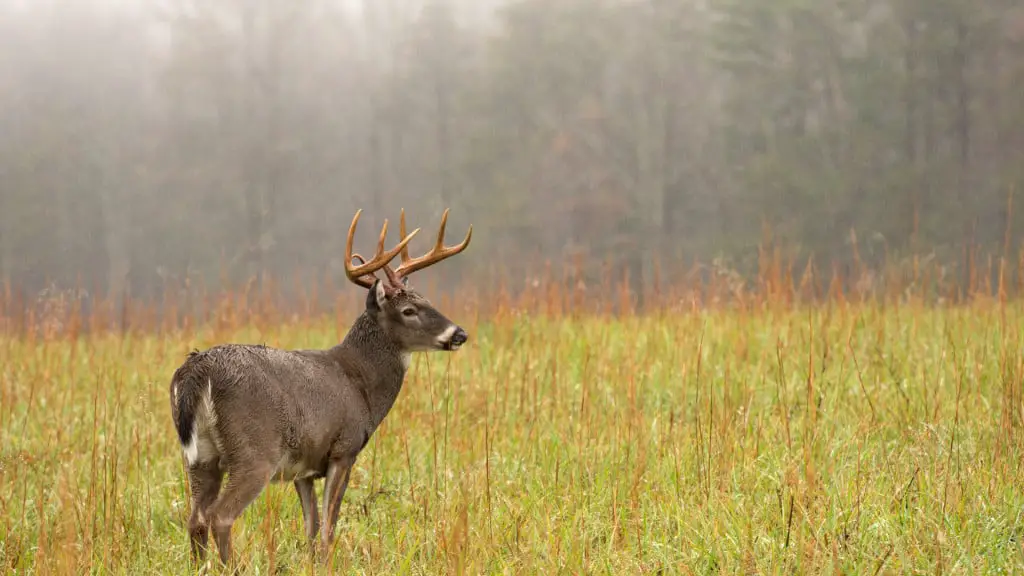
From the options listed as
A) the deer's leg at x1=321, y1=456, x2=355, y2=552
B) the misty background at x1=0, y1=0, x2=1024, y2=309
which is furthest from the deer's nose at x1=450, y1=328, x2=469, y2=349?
the misty background at x1=0, y1=0, x2=1024, y2=309

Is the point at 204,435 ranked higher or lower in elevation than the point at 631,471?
higher

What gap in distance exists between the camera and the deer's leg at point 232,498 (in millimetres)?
3350

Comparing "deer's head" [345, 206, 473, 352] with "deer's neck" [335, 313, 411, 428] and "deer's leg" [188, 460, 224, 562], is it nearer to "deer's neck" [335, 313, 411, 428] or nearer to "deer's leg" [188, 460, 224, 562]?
"deer's neck" [335, 313, 411, 428]

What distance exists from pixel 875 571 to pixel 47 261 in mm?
36434

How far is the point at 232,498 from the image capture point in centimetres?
336

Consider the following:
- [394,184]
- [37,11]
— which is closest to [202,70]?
[394,184]

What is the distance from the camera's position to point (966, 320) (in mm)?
6957

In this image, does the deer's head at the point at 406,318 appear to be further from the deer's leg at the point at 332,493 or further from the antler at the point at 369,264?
the deer's leg at the point at 332,493

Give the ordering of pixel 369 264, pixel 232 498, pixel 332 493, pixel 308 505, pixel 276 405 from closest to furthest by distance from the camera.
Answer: pixel 232 498 → pixel 276 405 → pixel 332 493 → pixel 308 505 → pixel 369 264

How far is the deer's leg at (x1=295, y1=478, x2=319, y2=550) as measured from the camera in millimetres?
3807

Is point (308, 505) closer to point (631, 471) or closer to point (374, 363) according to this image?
point (374, 363)

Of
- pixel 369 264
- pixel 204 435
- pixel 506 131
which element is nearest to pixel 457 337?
pixel 369 264

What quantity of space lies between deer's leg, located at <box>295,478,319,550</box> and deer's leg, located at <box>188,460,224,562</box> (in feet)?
1.18

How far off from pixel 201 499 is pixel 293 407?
0.48 m
